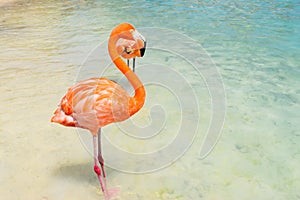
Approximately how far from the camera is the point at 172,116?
471 cm

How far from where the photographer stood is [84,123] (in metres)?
2.96

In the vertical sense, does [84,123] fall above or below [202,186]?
above

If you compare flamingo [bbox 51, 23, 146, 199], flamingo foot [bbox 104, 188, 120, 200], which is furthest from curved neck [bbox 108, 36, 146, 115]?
flamingo foot [bbox 104, 188, 120, 200]

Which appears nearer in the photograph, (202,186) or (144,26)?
(202,186)

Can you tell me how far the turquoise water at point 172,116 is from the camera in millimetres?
3307

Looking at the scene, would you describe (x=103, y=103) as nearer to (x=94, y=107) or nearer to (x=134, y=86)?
(x=94, y=107)

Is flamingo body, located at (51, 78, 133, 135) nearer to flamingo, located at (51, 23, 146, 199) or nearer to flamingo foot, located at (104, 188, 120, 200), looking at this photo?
flamingo, located at (51, 23, 146, 199)

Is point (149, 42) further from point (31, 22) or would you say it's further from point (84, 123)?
point (84, 123)

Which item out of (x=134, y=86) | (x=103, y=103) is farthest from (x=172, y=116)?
(x=103, y=103)

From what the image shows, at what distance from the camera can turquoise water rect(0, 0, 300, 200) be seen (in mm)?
3307

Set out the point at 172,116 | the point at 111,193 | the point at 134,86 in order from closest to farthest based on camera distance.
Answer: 1. the point at 134,86
2. the point at 111,193
3. the point at 172,116

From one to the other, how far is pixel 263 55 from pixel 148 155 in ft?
15.3

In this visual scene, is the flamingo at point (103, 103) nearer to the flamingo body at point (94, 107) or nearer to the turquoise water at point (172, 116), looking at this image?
the flamingo body at point (94, 107)

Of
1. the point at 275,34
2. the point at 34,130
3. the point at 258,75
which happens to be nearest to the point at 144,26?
the point at 275,34
